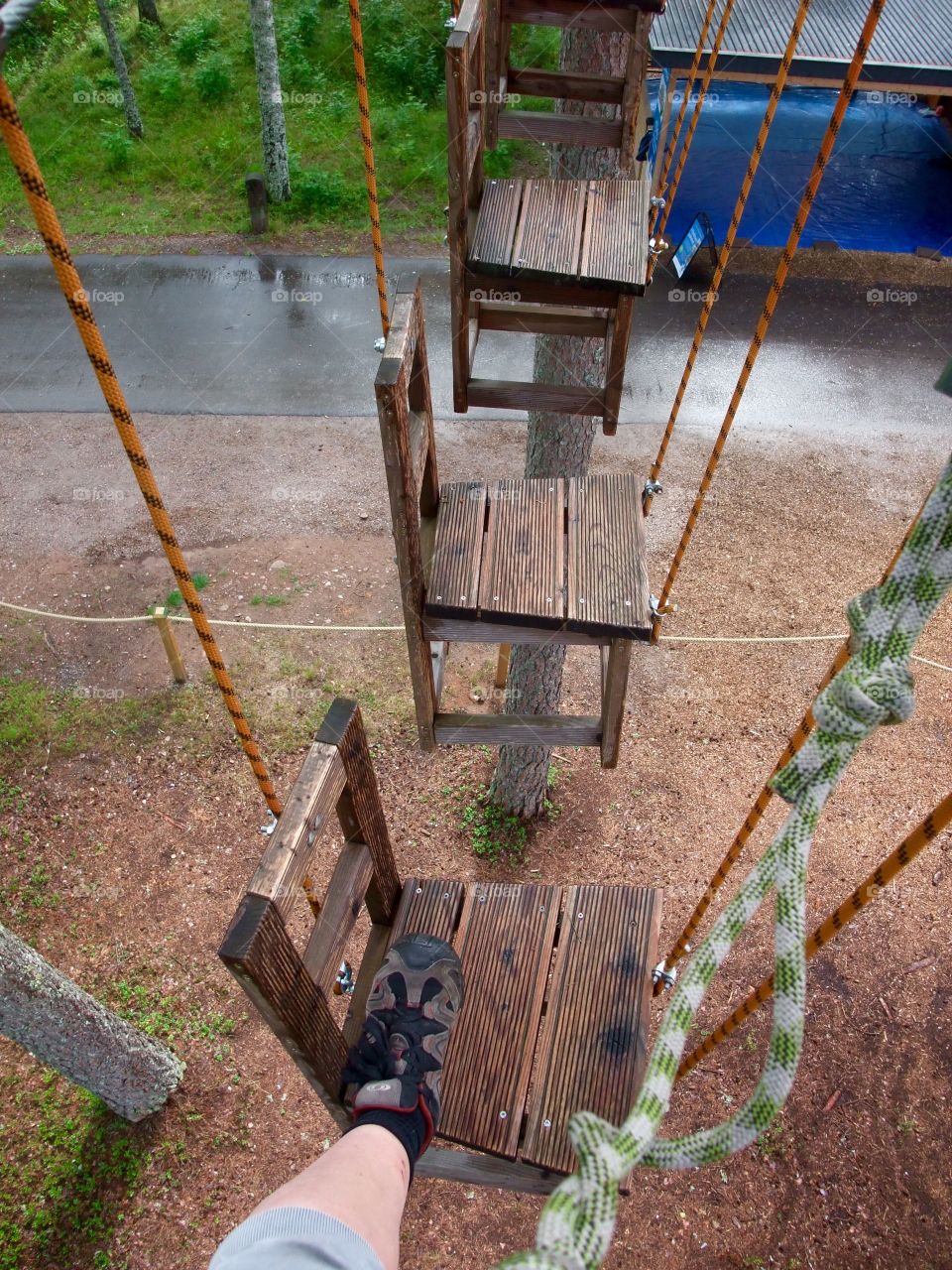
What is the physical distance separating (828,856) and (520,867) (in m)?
1.59

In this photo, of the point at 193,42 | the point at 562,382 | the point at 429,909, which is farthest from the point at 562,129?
the point at 193,42

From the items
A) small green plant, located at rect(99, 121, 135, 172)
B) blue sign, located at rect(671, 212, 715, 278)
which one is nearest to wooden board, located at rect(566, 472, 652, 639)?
blue sign, located at rect(671, 212, 715, 278)

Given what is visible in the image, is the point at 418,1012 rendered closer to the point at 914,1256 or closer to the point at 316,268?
the point at 914,1256

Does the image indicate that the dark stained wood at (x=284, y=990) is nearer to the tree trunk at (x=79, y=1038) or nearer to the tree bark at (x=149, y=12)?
A: the tree trunk at (x=79, y=1038)

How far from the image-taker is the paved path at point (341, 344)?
7.68m

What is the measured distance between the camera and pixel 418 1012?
2078 millimetres

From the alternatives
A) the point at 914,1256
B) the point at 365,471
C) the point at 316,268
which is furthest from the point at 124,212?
the point at 914,1256

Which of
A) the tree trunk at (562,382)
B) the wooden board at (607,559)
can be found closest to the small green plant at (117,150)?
the tree trunk at (562,382)

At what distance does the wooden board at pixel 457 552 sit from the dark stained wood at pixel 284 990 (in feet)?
3.37

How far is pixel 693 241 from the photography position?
8.46 metres

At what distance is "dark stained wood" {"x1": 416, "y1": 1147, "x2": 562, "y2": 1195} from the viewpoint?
227cm

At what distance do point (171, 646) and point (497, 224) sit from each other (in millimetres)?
3243

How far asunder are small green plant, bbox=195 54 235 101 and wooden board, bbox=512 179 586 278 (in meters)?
9.92

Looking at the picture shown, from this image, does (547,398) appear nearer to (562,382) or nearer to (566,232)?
(562,382)
